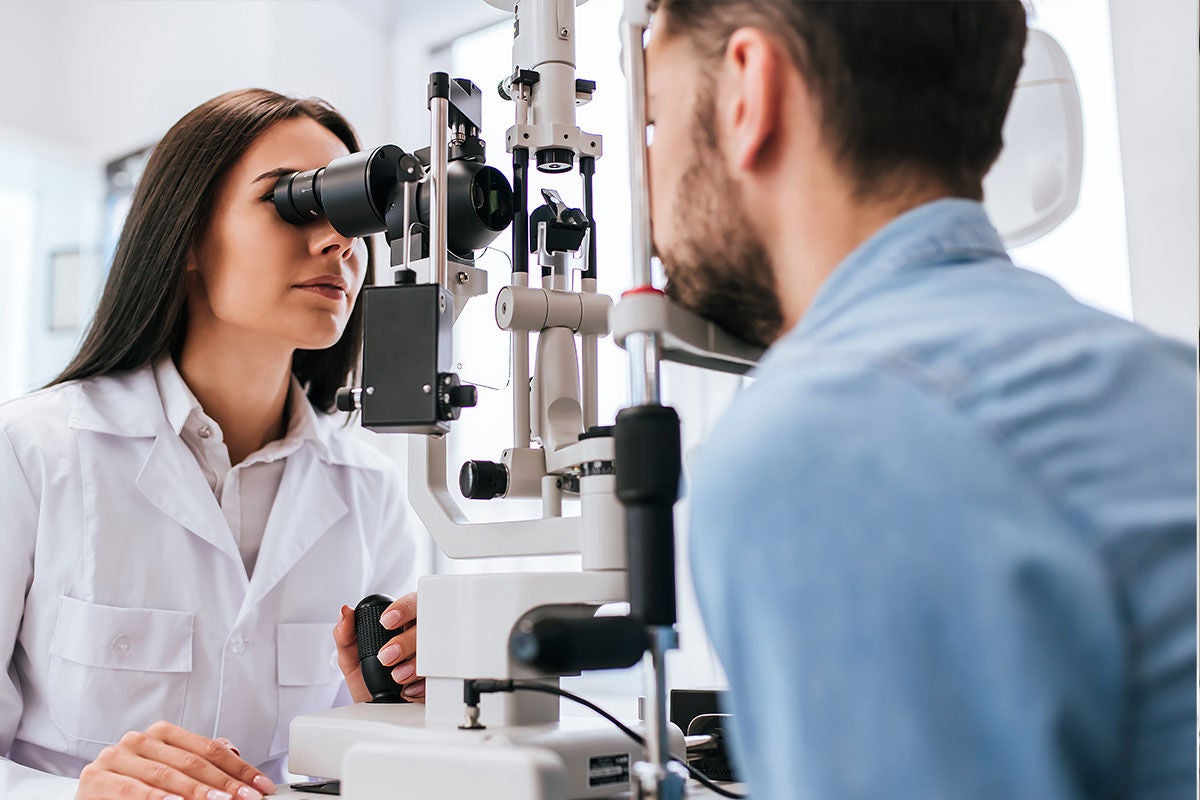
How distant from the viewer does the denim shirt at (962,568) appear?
0.38m

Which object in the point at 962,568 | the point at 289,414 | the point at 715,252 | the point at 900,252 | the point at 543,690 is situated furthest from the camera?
the point at 289,414

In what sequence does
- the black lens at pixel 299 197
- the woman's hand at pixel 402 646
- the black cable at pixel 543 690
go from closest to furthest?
the black cable at pixel 543 690 < the woman's hand at pixel 402 646 < the black lens at pixel 299 197

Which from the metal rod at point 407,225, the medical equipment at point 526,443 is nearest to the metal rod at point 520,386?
the medical equipment at point 526,443

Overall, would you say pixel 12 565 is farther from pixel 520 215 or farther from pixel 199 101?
pixel 199 101

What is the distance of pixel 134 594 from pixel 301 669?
9.2 inches

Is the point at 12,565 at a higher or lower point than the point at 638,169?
lower

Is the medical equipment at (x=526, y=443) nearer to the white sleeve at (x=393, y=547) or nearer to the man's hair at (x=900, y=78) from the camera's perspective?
the man's hair at (x=900, y=78)

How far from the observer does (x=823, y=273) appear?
1.94 ft

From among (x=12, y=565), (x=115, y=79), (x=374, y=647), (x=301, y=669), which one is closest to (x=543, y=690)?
(x=374, y=647)

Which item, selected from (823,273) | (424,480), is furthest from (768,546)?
(424,480)

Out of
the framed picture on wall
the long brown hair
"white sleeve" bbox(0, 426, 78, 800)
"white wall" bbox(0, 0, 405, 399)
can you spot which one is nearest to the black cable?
"white sleeve" bbox(0, 426, 78, 800)

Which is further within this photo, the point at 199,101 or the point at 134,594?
the point at 199,101

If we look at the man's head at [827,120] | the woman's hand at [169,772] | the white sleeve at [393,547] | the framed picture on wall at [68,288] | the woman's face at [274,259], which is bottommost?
the woman's hand at [169,772]

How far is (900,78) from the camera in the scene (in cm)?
60
